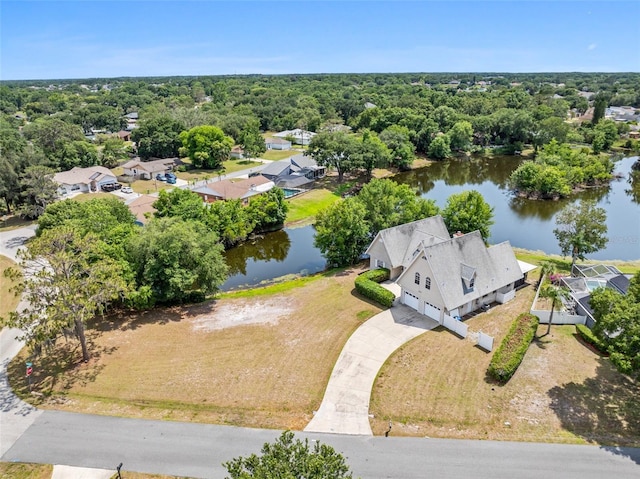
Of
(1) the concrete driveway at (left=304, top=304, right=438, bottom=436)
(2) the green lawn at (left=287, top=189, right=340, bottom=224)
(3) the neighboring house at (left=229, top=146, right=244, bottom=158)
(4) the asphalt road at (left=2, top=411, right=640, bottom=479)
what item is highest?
(3) the neighboring house at (left=229, top=146, right=244, bottom=158)

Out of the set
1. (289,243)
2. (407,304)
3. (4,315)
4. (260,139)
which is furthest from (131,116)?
(407,304)

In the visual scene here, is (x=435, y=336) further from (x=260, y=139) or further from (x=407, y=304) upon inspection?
(x=260, y=139)

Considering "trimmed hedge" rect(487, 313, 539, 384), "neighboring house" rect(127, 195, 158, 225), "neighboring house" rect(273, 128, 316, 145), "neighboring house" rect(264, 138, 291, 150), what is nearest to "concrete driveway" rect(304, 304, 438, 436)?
"trimmed hedge" rect(487, 313, 539, 384)

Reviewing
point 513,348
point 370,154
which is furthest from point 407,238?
point 370,154

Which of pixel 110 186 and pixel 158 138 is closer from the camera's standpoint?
pixel 110 186

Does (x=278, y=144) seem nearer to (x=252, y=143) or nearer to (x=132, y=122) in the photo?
(x=252, y=143)

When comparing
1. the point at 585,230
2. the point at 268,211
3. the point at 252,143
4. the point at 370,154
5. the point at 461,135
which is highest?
the point at 370,154

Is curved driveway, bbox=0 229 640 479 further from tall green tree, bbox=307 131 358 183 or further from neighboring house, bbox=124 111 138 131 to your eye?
neighboring house, bbox=124 111 138 131
